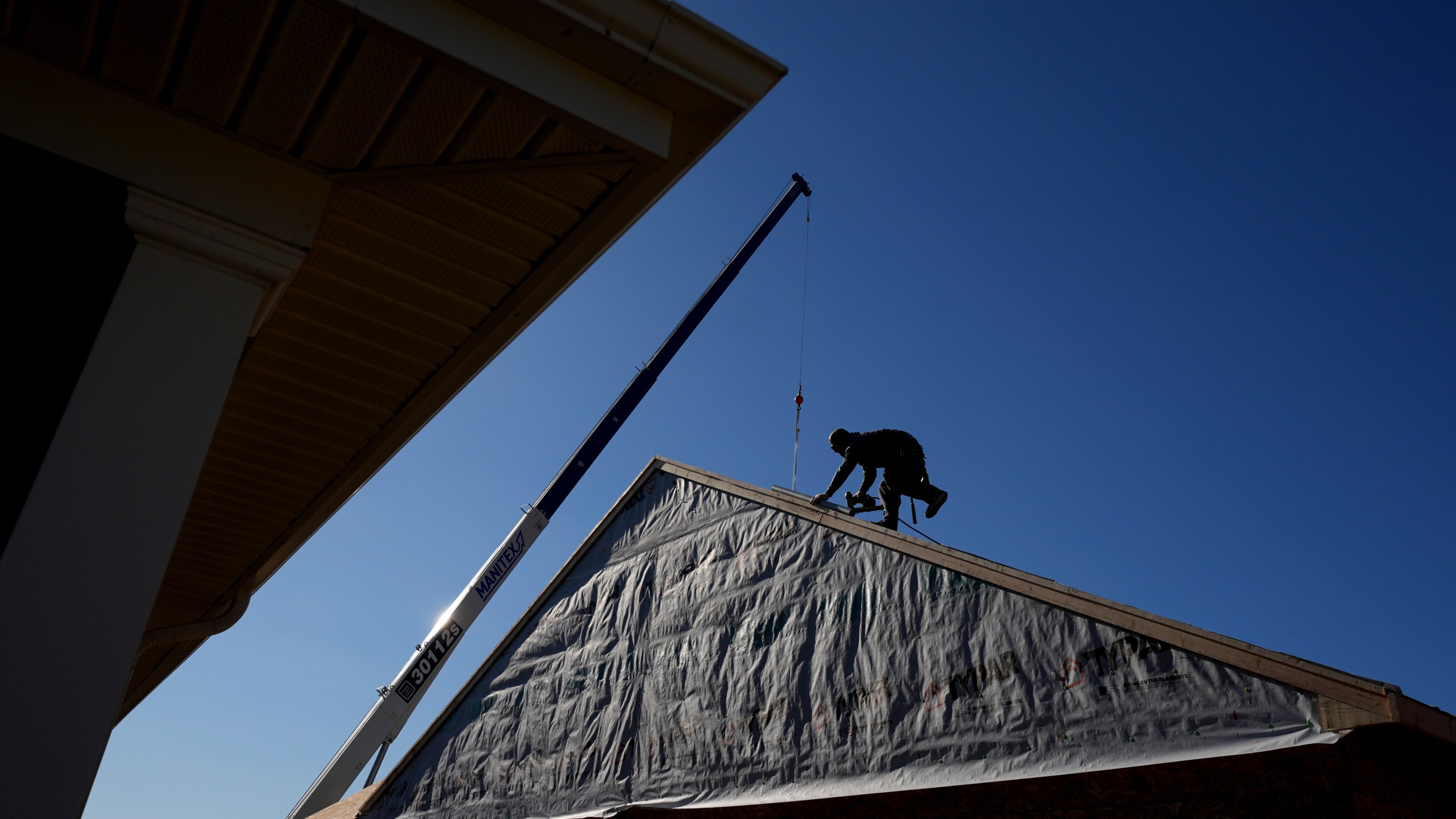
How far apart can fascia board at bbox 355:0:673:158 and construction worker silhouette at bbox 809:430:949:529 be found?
6.67 m

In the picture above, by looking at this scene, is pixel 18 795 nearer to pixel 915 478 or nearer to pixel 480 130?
pixel 480 130

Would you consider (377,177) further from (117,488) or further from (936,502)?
(936,502)

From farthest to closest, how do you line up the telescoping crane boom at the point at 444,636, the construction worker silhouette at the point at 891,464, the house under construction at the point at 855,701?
the telescoping crane boom at the point at 444,636 < the construction worker silhouette at the point at 891,464 < the house under construction at the point at 855,701

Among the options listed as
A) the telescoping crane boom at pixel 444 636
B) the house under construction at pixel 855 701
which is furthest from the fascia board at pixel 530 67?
the telescoping crane boom at pixel 444 636

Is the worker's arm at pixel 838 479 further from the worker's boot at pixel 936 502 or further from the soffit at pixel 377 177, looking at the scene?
the soffit at pixel 377 177

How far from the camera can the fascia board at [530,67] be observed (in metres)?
3.06

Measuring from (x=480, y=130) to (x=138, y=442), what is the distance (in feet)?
5.52

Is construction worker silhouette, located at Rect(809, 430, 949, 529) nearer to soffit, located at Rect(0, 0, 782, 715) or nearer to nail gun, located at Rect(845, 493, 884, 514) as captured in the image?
nail gun, located at Rect(845, 493, 884, 514)

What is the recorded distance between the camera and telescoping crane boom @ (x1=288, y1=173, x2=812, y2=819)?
1345 centimetres

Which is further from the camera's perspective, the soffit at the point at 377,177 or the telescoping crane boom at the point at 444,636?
the telescoping crane boom at the point at 444,636

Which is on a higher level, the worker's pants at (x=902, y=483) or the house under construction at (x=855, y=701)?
the worker's pants at (x=902, y=483)

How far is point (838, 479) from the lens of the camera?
930 cm

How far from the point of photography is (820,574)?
7555 millimetres

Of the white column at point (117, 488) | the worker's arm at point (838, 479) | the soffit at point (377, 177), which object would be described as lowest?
the white column at point (117, 488)
